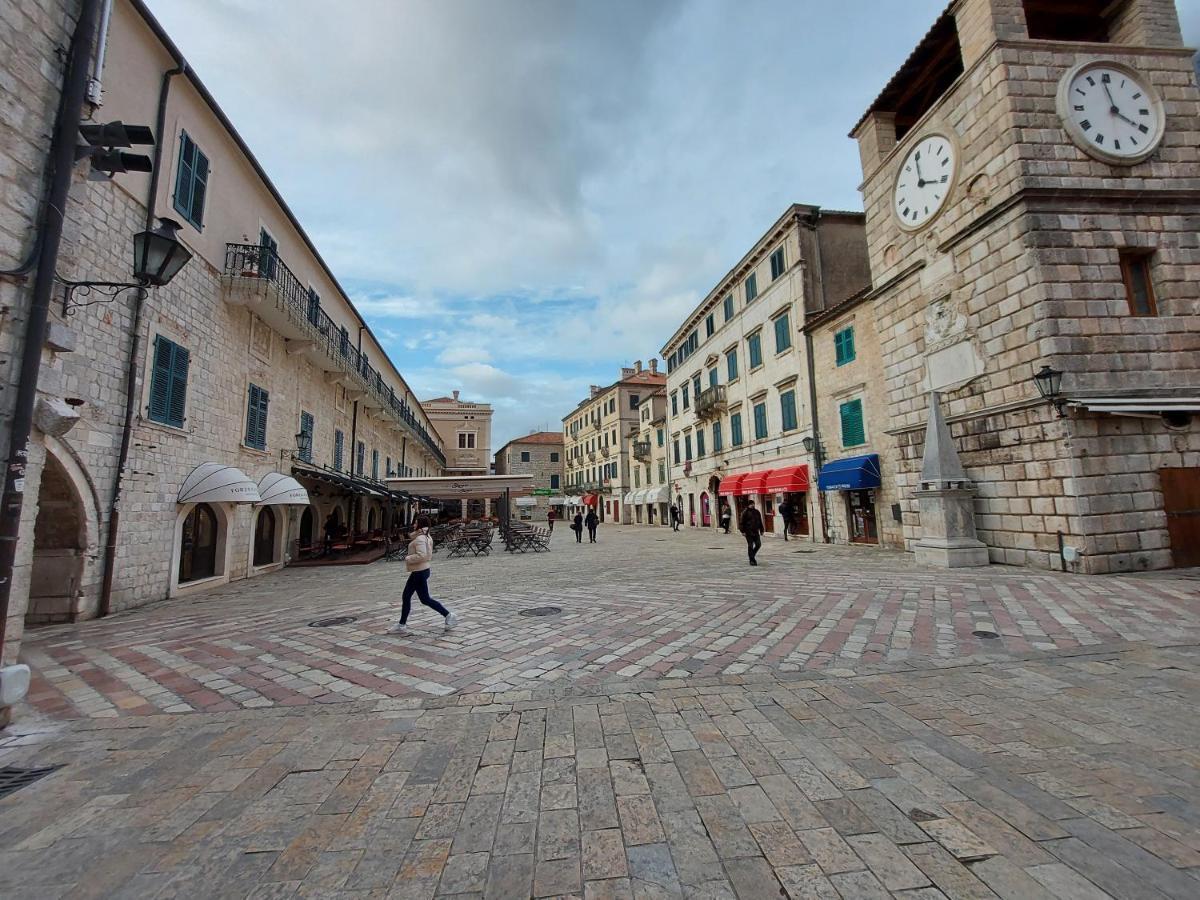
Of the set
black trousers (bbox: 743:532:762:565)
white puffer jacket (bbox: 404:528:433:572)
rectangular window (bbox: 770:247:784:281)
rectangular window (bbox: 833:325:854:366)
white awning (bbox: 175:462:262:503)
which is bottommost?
black trousers (bbox: 743:532:762:565)

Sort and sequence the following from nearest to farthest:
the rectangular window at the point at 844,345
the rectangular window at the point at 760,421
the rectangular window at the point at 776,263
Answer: the rectangular window at the point at 844,345 < the rectangular window at the point at 776,263 < the rectangular window at the point at 760,421

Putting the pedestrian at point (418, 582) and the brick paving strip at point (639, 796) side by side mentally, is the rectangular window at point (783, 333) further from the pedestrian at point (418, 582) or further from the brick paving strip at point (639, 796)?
the pedestrian at point (418, 582)

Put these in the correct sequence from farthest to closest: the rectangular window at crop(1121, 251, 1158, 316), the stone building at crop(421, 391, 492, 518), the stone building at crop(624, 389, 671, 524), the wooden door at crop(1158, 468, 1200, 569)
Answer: the stone building at crop(421, 391, 492, 518) < the stone building at crop(624, 389, 671, 524) < the rectangular window at crop(1121, 251, 1158, 316) < the wooden door at crop(1158, 468, 1200, 569)

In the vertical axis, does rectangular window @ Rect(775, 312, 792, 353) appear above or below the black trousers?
above

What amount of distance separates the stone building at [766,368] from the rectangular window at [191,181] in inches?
734

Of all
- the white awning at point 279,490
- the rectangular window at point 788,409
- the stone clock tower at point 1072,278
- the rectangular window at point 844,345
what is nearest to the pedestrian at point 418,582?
the white awning at point 279,490

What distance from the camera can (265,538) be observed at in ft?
46.1

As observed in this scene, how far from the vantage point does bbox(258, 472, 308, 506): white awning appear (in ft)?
39.7

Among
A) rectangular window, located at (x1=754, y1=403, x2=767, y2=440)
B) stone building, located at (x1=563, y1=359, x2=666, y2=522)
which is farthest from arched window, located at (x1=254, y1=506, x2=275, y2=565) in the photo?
stone building, located at (x1=563, y1=359, x2=666, y2=522)

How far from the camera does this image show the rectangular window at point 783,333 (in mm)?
20000

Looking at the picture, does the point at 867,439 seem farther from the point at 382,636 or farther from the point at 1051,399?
the point at 382,636

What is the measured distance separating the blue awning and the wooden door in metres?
6.47

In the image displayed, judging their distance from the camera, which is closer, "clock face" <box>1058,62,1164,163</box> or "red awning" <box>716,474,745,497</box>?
"clock face" <box>1058,62,1164,163</box>

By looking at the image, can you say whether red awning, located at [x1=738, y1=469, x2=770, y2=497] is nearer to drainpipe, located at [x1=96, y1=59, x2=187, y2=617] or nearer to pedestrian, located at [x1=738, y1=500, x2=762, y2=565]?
pedestrian, located at [x1=738, y1=500, x2=762, y2=565]
